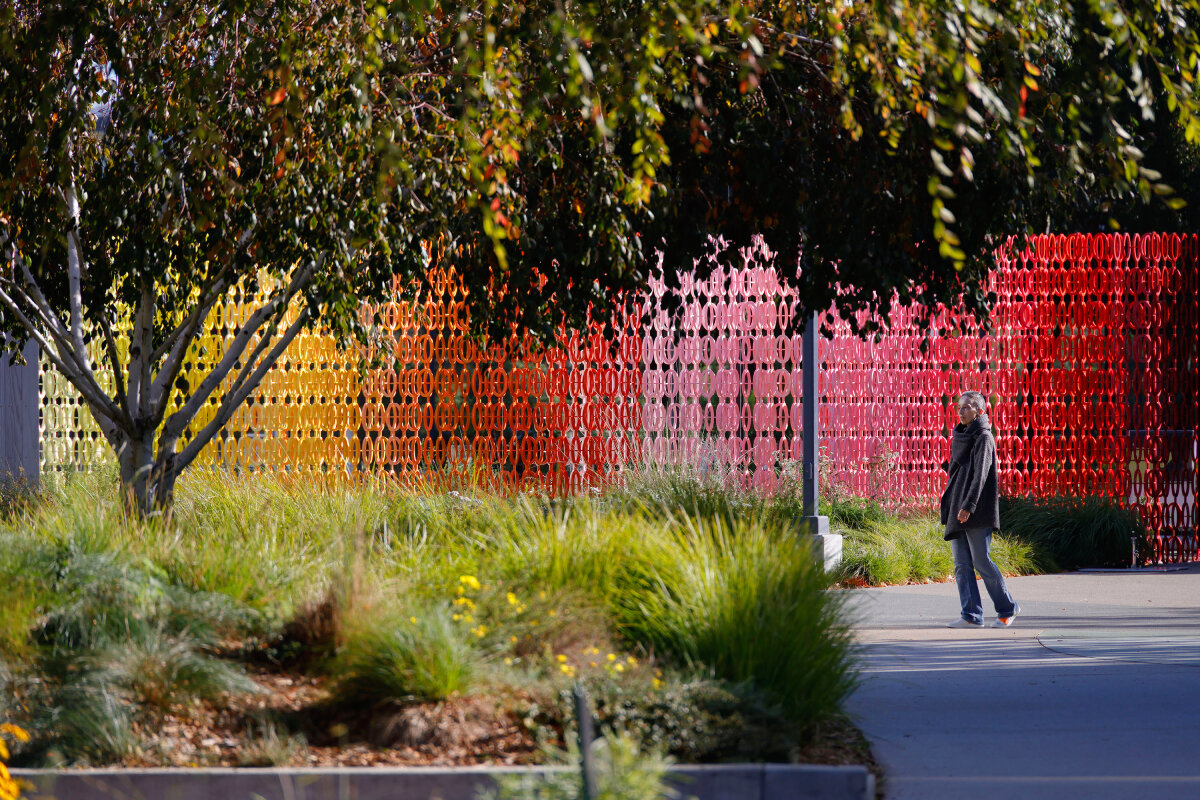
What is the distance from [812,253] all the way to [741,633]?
11.0 ft

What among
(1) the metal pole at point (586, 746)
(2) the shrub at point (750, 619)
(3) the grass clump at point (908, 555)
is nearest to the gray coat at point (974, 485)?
(3) the grass clump at point (908, 555)

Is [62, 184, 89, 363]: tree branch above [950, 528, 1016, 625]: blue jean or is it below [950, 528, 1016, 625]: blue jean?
above

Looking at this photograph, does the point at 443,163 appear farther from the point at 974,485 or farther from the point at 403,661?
the point at 974,485

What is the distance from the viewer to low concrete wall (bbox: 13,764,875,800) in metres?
4.60

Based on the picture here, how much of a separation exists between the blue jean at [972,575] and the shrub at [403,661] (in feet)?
15.2

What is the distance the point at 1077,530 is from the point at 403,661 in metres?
9.32

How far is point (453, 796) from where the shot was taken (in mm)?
4590

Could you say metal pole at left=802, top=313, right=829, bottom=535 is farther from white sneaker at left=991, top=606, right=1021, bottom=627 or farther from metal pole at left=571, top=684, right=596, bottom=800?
metal pole at left=571, top=684, right=596, bottom=800

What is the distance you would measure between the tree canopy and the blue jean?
172 centimetres

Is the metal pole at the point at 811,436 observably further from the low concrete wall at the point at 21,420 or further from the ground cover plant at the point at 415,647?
the low concrete wall at the point at 21,420

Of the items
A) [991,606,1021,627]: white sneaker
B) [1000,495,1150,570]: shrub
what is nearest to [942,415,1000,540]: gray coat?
[991,606,1021,627]: white sneaker

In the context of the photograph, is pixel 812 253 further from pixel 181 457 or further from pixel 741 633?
pixel 181 457

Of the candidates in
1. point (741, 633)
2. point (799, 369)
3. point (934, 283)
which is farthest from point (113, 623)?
point (799, 369)

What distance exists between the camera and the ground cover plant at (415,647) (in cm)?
501
